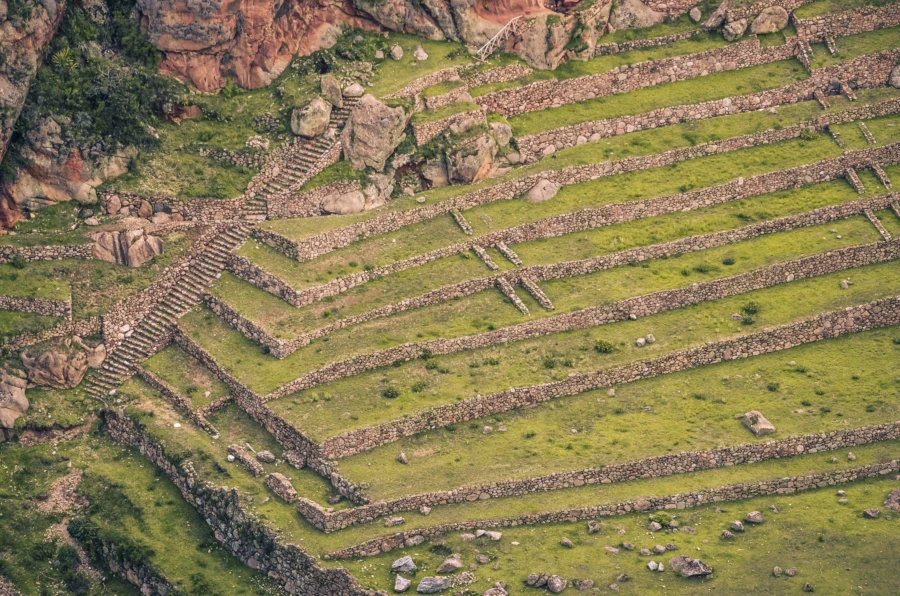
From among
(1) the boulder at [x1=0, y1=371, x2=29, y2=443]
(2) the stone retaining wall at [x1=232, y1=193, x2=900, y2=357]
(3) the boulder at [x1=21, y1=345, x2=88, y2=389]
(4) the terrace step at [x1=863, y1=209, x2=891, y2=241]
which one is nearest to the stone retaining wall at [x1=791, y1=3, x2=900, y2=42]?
A: (2) the stone retaining wall at [x1=232, y1=193, x2=900, y2=357]

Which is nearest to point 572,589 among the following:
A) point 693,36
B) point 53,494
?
point 53,494

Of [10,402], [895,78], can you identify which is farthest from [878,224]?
[10,402]

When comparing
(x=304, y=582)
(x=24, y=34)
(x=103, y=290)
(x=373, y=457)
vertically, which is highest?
(x=24, y=34)

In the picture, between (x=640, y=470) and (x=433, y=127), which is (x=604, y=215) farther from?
(x=640, y=470)

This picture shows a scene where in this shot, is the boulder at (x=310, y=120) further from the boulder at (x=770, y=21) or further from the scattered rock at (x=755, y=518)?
the scattered rock at (x=755, y=518)

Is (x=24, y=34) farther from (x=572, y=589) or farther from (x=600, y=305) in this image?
(x=572, y=589)

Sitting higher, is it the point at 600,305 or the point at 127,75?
the point at 127,75

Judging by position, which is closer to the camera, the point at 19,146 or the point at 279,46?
the point at 19,146
